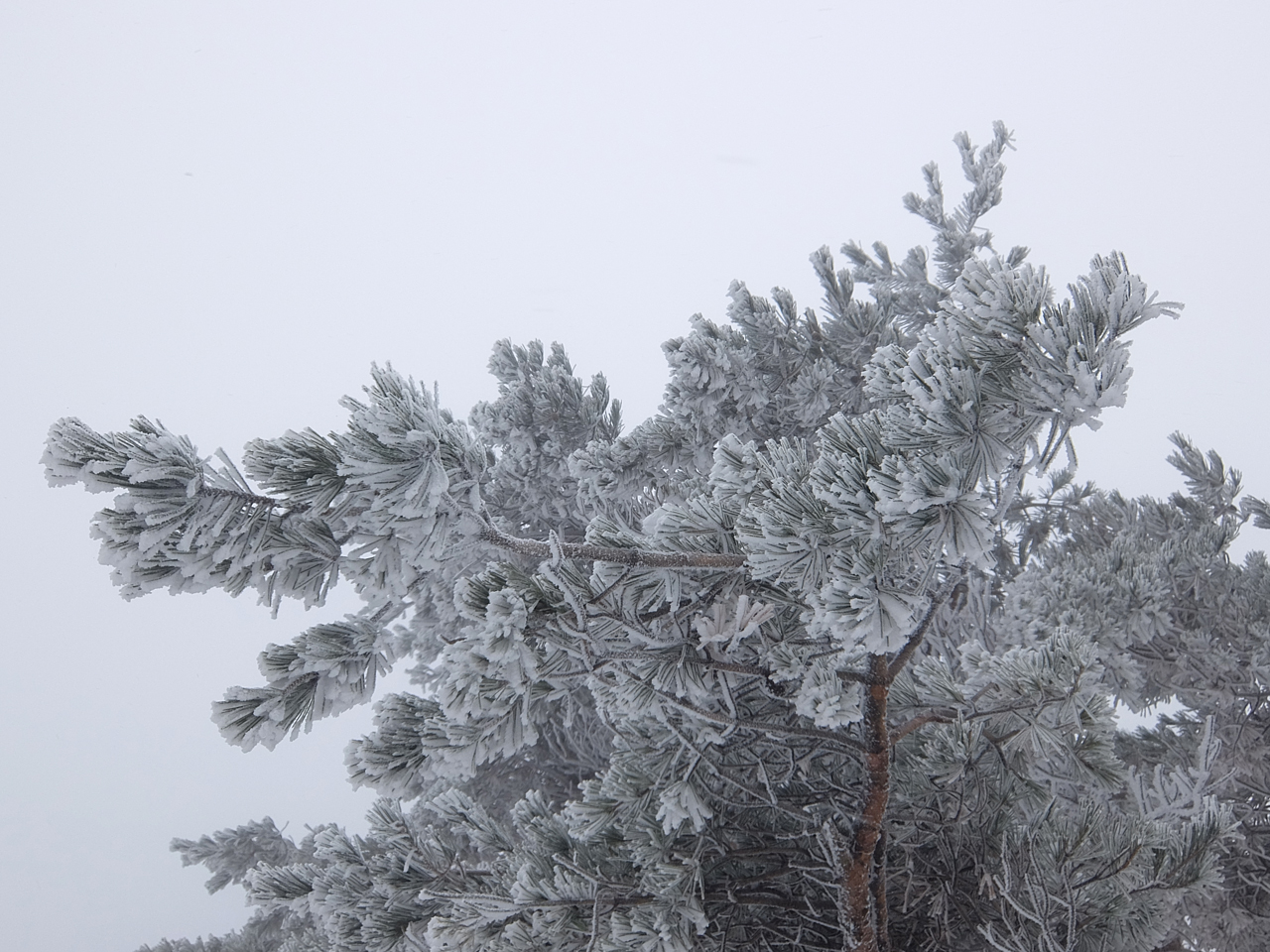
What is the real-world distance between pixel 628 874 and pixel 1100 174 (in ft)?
328

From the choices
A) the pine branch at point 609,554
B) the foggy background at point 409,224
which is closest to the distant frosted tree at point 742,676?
the pine branch at point 609,554

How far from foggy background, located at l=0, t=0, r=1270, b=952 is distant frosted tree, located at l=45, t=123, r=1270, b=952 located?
18.0 meters

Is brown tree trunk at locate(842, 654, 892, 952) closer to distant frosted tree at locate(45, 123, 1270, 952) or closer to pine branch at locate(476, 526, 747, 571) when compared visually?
distant frosted tree at locate(45, 123, 1270, 952)

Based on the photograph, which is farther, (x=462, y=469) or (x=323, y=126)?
(x=323, y=126)

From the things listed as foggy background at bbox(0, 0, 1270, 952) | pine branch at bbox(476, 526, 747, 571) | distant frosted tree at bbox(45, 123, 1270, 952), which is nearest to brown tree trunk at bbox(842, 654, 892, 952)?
distant frosted tree at bbox(45, 123, 1270, 952)

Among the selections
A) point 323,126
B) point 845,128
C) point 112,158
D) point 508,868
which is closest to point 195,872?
point 508,868

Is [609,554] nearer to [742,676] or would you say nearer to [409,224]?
[742,676]

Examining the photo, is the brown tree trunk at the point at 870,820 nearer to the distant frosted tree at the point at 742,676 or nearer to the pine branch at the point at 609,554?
the distant frosted tree at the point at 742,676

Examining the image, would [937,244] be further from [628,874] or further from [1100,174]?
[1100,174]

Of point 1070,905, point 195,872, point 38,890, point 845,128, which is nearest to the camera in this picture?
point 1070,905

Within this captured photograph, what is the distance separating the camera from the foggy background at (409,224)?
33.2 m

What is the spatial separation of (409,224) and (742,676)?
13830 cm

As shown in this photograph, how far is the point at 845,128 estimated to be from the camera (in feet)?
425

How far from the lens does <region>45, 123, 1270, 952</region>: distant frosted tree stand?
1.45 meters
